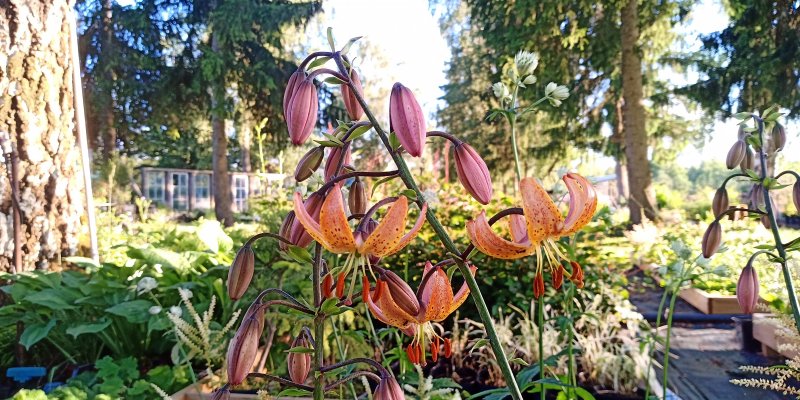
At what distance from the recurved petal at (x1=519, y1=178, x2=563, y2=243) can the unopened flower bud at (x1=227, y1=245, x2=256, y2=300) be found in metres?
0.34

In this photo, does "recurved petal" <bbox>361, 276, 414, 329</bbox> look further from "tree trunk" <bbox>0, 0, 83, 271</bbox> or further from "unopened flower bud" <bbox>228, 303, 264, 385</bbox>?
"tree trunk" <bbox>0, 0, 83, 271</bbox>

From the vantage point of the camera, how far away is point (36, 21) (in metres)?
2.58

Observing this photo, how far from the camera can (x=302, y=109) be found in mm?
643

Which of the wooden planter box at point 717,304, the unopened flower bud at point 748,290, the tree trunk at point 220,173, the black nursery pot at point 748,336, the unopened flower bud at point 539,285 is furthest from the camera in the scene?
the tree trunk at point 220,173

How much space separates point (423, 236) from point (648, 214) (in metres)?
6.26

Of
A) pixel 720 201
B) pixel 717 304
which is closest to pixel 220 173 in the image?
pixel 717 304

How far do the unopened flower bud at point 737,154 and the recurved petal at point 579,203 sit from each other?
0.82 metres

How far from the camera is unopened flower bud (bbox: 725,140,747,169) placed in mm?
1188

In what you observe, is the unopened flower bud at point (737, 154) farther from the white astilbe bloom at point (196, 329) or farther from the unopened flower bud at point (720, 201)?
the white astilbe bloom at point (196, 329)

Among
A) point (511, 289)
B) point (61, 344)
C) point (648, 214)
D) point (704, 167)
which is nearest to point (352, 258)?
point (511, 289)

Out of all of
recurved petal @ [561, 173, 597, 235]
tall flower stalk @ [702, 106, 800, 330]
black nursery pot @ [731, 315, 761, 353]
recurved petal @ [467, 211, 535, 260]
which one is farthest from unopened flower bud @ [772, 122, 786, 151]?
black nursery pot @ [731, 315, 761, 353]

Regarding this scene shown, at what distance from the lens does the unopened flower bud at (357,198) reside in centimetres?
67

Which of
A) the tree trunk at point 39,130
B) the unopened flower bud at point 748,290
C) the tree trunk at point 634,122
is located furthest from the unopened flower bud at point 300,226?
the tree trunk at point 634,122

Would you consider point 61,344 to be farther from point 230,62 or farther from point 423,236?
point 230,62
